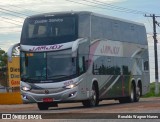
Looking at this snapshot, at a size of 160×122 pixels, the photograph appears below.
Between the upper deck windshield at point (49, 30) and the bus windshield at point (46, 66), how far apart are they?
0.62 meters

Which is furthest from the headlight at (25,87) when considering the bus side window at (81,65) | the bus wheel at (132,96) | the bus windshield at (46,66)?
the bus wheel at (132,96)

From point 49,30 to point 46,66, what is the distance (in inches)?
65.3

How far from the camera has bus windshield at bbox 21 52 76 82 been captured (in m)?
29.2

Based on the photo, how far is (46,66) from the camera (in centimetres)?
2941

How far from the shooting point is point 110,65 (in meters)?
33.2

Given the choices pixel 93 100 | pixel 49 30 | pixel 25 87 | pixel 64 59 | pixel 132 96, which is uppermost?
pixel 49 30

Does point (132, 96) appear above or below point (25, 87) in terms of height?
below

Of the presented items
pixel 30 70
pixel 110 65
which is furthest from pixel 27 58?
pixel 110 65

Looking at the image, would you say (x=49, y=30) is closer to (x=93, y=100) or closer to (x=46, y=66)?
(x=46, y=66)

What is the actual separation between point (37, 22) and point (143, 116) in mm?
15058

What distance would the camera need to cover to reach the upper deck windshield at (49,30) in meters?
29.3

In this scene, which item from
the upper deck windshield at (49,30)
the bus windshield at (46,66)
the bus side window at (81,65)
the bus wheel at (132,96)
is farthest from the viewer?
the bus wheel at (132,96)

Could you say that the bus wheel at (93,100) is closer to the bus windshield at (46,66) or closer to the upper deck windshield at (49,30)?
the bus windshield at (46,66)

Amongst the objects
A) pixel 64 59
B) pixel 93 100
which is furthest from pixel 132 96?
pixel 64 59
